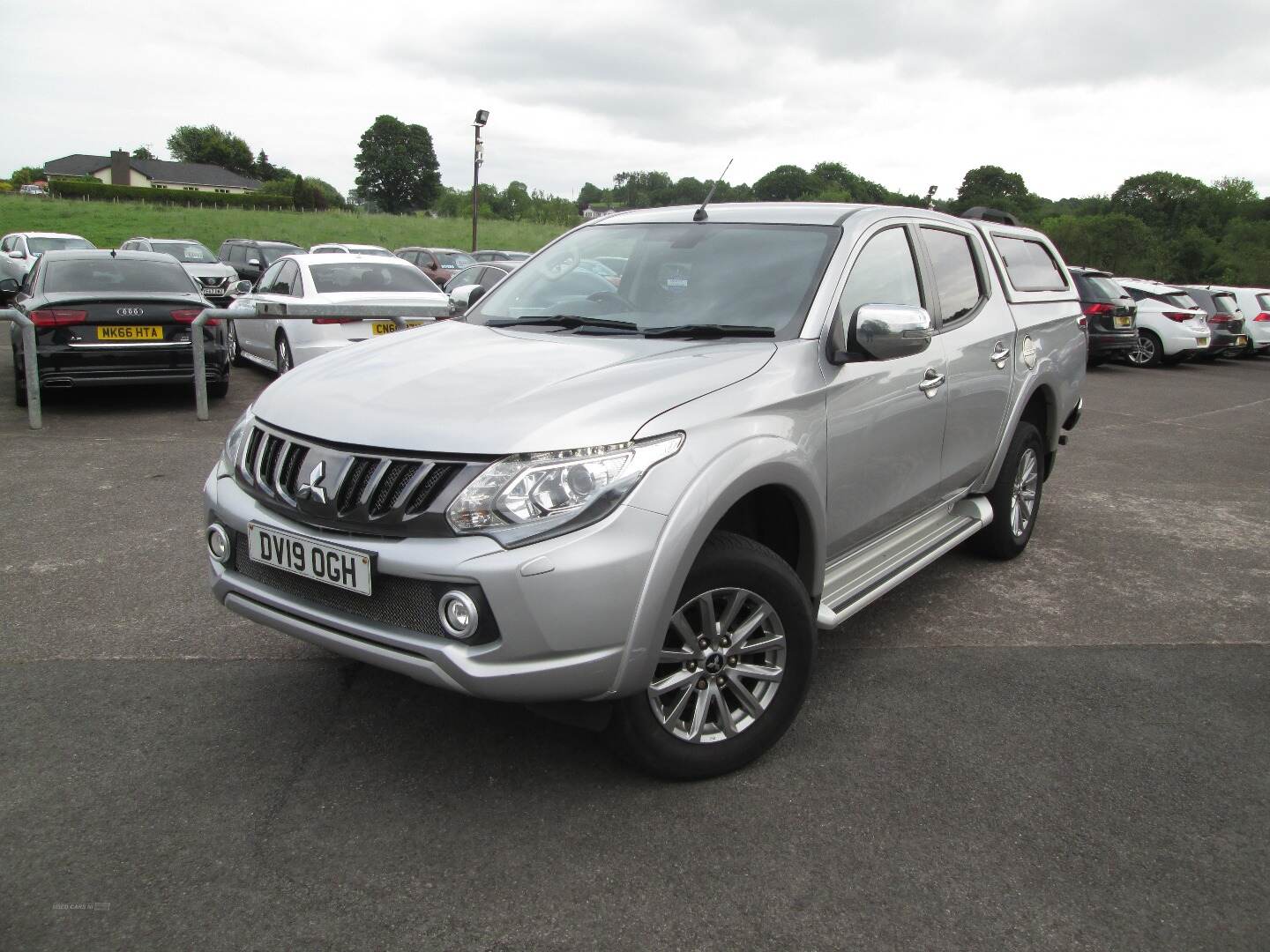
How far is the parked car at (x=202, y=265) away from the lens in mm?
19953

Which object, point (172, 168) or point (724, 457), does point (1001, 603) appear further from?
point (172, 168)

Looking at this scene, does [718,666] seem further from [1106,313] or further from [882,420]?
[1106,313]

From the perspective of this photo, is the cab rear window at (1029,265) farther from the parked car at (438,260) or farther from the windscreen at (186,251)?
the parked car at (438,260)

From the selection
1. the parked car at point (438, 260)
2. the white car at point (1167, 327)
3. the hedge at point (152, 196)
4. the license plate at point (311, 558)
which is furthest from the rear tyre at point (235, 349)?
the hedge at point (152, 196)

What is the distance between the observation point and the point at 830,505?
340 centimetres

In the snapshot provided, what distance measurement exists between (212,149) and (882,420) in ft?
467

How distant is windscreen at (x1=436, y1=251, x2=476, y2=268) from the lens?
2716cm

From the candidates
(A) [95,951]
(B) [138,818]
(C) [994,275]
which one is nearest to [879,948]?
(A) [95,951]

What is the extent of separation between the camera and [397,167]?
108375 millimetres

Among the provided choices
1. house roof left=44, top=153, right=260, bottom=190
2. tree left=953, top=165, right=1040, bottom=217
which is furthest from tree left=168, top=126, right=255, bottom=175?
tree left=953, top=165, right=1040, bottom=217

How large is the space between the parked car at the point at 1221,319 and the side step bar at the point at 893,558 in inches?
665

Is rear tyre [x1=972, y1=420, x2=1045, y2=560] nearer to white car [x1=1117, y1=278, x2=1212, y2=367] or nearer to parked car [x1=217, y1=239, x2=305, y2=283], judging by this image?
white car [x1=1117, y1=278, x2=1212, y2=367]

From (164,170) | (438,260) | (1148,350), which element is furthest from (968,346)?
(164,170)

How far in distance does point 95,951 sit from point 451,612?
1.09 meters
